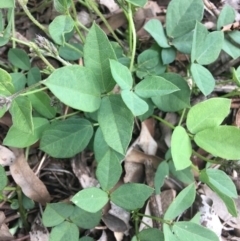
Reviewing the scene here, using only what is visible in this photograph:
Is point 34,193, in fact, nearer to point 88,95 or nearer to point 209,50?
point 88,95

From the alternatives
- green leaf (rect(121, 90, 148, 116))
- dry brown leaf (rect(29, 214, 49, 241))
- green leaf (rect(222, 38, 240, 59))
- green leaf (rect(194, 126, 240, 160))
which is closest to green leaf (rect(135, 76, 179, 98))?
green leaf (rect(121, 90, 148, 116))

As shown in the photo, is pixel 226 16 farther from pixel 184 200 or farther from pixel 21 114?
pixel 21 114

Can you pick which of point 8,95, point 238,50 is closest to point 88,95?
point 8,95

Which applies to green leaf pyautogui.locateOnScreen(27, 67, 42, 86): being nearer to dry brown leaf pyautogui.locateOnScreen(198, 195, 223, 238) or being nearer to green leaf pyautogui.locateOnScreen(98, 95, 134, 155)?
green leaf pyautogui.locateOnScreen(98, 95, 134, 155)

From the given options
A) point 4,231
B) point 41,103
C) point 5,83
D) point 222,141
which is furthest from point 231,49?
point 4,231

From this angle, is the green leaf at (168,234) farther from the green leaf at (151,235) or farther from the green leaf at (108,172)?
the green leaf at (108,172)
